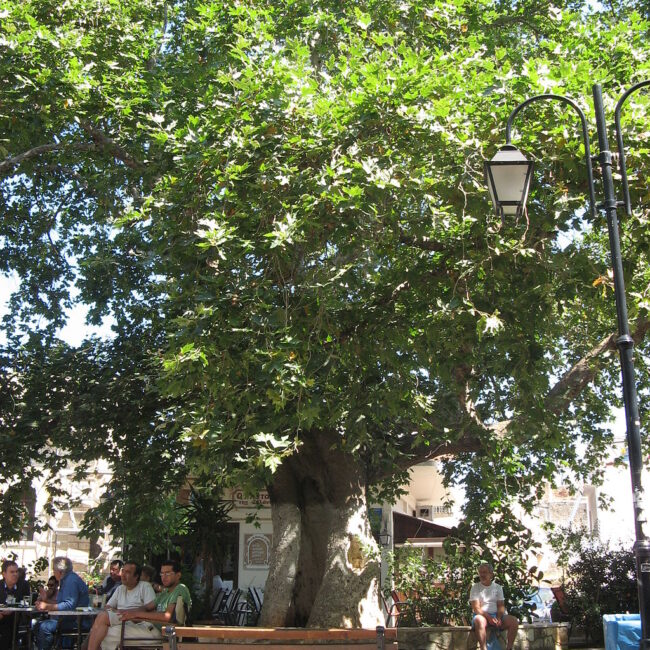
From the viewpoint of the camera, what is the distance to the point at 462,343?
369 inches

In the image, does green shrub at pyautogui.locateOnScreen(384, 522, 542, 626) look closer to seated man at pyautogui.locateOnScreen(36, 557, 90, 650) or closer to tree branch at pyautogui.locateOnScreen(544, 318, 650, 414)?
tree branch at pyautogui.locateOnScreen(544, 318, 650, 414)

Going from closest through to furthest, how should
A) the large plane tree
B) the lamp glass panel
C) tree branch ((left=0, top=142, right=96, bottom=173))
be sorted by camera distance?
the lamp glass panel → the large plane tree → tree branch ((left=0, top=142, right=96, bottom=173))

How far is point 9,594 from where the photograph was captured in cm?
1170

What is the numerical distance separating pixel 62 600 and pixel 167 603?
1.88 m

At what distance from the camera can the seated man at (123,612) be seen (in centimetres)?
977

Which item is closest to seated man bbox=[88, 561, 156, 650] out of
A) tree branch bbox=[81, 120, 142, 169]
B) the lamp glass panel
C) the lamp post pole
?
tree branch bbox=[81, 120, 142, 169]

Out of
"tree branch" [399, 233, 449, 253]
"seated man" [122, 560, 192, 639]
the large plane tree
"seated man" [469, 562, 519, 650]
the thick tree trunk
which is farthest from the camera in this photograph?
"seated man" [469, 562, 519, 650]

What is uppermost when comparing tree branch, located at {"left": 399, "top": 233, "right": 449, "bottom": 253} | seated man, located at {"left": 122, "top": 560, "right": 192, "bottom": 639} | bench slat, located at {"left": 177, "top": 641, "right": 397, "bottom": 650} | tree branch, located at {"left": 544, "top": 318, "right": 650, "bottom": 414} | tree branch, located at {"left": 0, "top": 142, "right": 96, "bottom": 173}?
tree branch, located at {"left": 0, "top": 142, "right": 96, "bottom": 173}

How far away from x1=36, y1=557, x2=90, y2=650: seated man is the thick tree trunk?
259 cm

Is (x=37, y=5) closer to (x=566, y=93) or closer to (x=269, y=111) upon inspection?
(x=269, y=111)

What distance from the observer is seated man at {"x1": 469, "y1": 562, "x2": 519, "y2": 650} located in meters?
11.0

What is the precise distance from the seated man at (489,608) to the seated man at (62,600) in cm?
547

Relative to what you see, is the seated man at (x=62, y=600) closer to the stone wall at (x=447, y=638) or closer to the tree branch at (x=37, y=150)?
the stone wall at (x=447, y=638)

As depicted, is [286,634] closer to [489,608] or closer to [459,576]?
[489,608]
